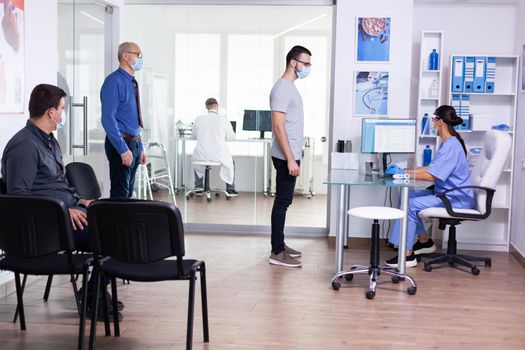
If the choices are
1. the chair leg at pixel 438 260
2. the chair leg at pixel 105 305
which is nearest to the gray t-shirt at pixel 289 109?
the chair leg at pixel 438 260

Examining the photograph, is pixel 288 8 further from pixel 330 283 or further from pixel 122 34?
pixel 330 283

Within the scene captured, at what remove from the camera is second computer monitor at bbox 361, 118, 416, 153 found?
595 centimetres

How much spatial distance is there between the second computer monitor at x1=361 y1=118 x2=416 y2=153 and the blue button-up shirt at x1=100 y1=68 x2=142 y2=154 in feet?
6.11

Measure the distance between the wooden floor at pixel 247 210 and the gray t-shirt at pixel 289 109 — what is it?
143 centimetres

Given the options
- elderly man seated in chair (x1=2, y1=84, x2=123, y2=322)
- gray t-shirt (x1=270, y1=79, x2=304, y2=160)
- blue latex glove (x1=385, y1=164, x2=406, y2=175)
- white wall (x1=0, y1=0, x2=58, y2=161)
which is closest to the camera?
elderly man seated in chair (x1=2, y1=84, x2=123, y2=322)

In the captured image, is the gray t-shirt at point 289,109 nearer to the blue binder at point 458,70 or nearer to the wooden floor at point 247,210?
the wooden floor at point 247,210

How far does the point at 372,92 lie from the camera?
6.67 m

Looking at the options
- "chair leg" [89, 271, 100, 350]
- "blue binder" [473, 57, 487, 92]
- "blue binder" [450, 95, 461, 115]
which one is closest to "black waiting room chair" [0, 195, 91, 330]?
"chair leg" [89, 271, 100, 350]

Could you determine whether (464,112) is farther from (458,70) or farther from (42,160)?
(42,160)

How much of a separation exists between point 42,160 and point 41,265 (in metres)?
0.60

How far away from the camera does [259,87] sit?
282 inches

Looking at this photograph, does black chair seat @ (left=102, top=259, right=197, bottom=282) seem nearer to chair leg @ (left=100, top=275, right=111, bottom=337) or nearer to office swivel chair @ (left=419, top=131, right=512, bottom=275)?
chair leg @ (left=100, top=275, right=111, bottom=337)

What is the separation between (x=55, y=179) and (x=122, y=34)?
10.6 ft

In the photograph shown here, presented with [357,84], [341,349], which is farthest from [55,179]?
[357,84]
